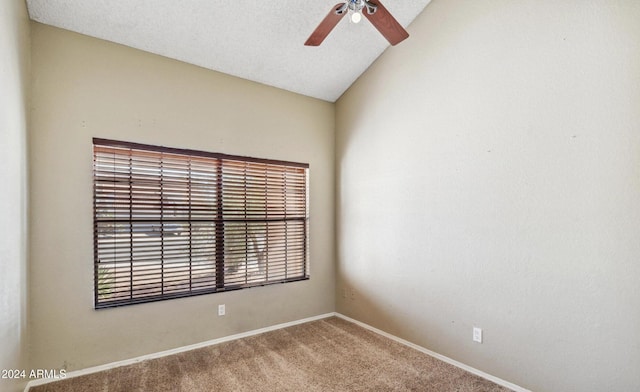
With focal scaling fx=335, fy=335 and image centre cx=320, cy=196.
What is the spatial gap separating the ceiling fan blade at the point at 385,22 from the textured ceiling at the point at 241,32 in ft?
2.43

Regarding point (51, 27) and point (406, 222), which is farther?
point (406, 222)

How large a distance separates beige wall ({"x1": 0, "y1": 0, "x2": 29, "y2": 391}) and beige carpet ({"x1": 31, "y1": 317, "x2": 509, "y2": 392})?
75 centimetres

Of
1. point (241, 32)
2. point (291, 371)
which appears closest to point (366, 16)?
point (241, 32)

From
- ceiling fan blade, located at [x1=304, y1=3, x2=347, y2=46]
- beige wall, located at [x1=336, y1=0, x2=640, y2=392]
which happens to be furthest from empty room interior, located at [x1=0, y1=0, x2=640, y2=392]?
ceiling fan blade, located at [x1=304, y1=3, x2=347, y2=46]

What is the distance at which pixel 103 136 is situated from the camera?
2.95 m

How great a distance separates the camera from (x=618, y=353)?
2.11 m

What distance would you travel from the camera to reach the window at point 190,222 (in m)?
2.99

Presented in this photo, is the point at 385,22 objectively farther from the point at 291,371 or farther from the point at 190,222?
the point at 291,371

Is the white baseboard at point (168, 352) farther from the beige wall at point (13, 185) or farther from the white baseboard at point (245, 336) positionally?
the beige wall at point (13, 185)

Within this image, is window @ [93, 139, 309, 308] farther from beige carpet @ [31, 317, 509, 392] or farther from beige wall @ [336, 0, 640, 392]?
beige wall @ [336, 0, 640, 392]

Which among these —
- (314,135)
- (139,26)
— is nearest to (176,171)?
(139,26)

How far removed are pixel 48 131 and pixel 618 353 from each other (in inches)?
174

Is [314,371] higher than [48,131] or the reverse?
the reverse

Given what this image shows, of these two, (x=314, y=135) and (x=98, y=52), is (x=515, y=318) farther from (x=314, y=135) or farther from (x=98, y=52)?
(x=98, y=52)
